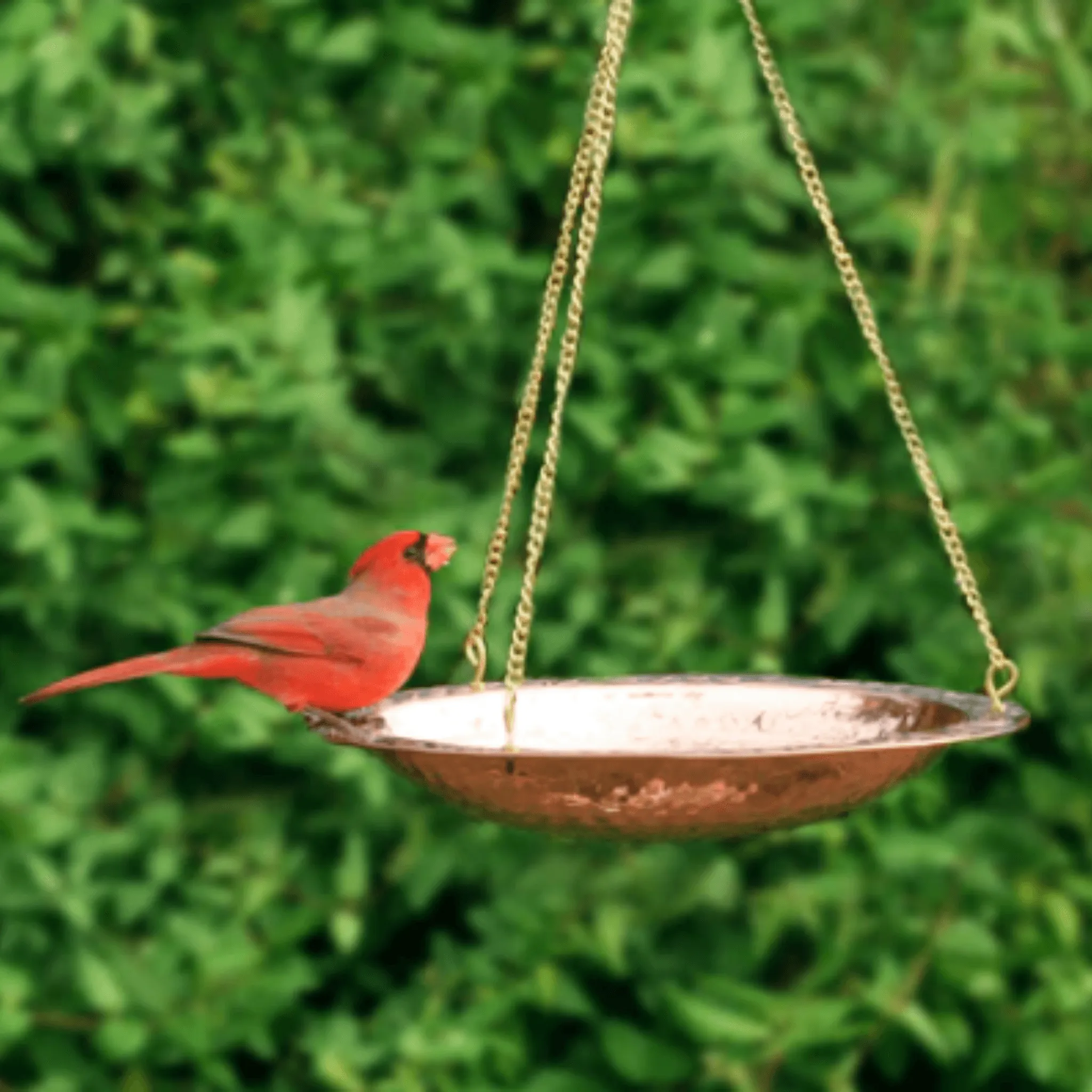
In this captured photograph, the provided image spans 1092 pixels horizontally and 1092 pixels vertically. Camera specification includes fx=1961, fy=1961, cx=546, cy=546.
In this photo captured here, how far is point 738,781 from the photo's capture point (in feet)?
5.83

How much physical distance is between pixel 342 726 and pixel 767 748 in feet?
1.49

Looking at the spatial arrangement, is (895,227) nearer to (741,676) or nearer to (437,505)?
(437,505)

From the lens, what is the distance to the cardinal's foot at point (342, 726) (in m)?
1.88

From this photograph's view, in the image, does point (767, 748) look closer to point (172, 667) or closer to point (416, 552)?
point (416, 552)

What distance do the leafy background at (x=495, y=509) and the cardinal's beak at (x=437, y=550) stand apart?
85 cm

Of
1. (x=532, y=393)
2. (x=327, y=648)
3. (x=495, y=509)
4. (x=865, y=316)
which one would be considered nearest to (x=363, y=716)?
(x=327, y=648)

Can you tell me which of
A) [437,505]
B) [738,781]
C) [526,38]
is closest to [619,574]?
[437,505]

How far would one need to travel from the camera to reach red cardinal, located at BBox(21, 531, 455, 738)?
2.06m

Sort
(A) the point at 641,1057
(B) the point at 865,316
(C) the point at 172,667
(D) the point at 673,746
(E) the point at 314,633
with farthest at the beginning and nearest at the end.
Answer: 1. (A) the point at 641,1057
2. (D) the point at 673,746
3. (B) the point at 865,316
4. (E) the point at 314,633
5. (C) the point at 172,667

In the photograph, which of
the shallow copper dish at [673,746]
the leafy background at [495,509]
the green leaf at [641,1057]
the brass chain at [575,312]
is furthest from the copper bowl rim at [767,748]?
the green leaf at [641,1057]

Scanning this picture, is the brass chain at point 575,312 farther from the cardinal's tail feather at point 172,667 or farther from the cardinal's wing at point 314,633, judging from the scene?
the cardinal's tail feather at point 172,667

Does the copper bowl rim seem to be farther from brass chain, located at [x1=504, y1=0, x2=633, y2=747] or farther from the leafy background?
the leafy background

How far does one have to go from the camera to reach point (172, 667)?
6.49 ft

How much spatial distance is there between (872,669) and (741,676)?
1238 mm
